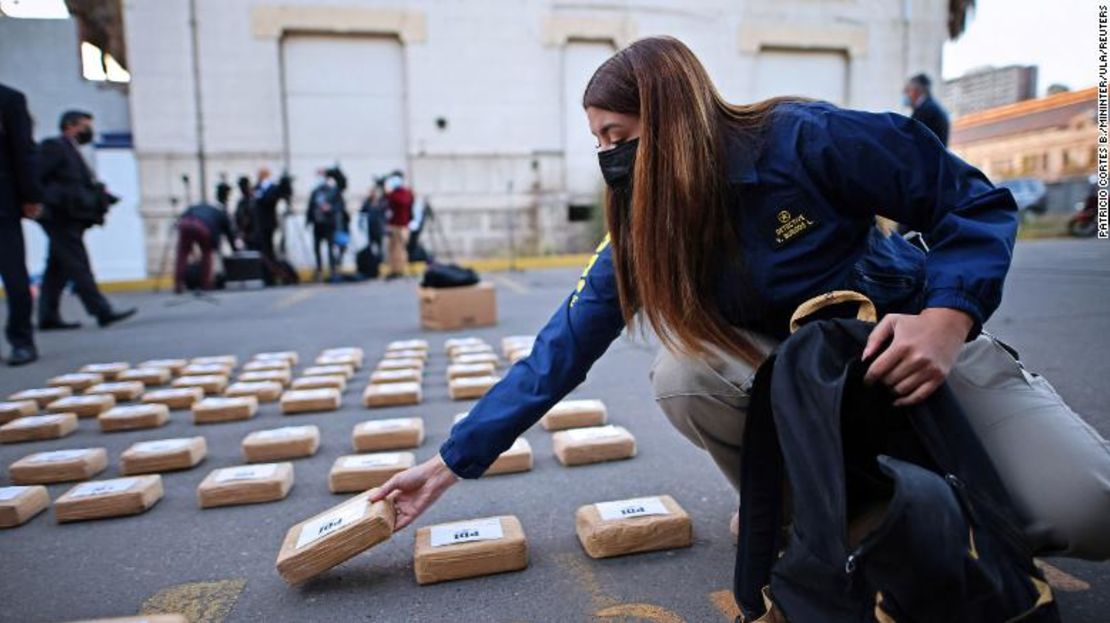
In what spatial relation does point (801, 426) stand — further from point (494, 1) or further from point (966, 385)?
point (494, 1)

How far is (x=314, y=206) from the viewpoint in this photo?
11.8m

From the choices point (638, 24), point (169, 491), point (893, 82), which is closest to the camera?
point (169, 491)

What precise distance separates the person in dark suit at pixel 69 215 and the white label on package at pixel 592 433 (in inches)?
215

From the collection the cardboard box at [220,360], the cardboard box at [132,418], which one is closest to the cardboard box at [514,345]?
the cardboard box at [220,360]

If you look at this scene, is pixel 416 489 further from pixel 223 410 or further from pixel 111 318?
pixel 111 318

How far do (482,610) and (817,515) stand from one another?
2.90ft

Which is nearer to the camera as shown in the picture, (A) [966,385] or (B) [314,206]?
(A) [966,385]

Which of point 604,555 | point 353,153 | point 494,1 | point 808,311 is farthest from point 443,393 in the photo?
point 494,1

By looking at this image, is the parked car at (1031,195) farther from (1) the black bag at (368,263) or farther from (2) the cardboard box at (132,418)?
(2) the cardboard box at (132,418)

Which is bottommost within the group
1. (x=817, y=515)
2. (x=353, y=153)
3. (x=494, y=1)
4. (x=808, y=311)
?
(x=817, y=515)

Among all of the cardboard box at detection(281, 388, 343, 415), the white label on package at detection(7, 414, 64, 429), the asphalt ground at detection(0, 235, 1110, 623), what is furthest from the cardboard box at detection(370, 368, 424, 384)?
the white label on package at detection(7, 414, 64, 429)

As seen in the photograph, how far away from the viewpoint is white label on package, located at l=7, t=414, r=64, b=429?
3.32 m

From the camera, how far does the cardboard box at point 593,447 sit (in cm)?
273

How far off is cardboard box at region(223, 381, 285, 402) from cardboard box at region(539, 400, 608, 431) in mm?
1609
